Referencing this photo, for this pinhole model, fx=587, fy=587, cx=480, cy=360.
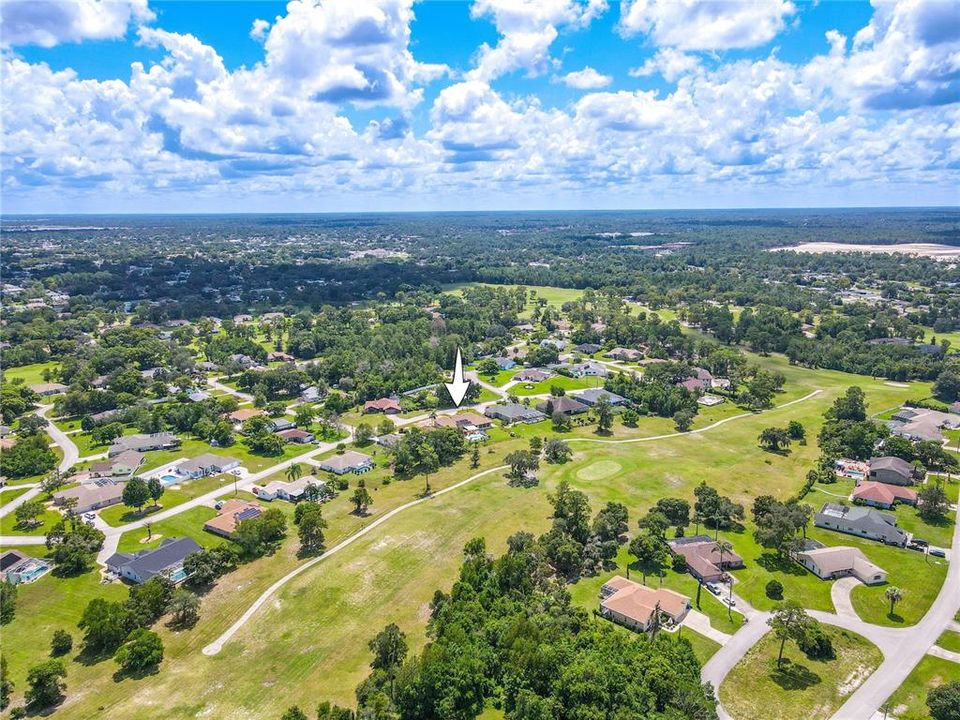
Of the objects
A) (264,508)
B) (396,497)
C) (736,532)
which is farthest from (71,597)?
(736,532)

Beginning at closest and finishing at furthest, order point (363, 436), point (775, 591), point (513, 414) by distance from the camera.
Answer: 1. point (775, 591)
2. point (363, 436)
3. point (513, 414)

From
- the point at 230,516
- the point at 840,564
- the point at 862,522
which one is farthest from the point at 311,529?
the point at 862,522

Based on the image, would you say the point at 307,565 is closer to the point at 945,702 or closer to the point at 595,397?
the point at 945,702

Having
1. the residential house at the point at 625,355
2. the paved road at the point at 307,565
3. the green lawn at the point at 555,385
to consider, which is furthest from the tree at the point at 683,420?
the residential house at the point at 625,355

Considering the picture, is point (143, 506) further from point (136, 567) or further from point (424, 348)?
point (424, 348)

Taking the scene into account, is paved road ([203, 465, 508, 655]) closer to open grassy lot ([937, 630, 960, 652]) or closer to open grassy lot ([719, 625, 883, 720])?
open grassy lot ([719, 625, 883, 720])

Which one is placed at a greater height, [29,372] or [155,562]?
[155,562]

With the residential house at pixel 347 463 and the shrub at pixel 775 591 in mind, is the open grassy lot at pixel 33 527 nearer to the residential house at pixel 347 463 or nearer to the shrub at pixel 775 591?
the residential house at pixel 347 463
